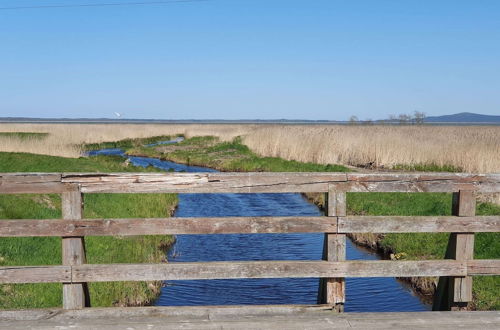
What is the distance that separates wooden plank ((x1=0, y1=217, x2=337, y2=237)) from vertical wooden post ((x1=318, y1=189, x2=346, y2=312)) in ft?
0.34

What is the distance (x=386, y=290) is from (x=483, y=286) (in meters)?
1.97

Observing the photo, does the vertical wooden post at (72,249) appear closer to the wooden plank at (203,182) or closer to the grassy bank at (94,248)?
the wooden plank at (203,182)

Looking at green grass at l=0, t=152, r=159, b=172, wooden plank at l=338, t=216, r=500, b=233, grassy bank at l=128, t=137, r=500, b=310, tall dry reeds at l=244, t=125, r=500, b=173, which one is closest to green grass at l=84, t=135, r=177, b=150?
A: tall dry reeds at l=244, t=125, r=500, b=173

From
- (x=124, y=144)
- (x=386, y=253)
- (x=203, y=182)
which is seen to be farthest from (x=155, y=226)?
(x=124, y=144)

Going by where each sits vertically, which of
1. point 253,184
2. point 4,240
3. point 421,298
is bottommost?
point 421,298

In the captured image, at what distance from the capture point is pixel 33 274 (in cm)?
550

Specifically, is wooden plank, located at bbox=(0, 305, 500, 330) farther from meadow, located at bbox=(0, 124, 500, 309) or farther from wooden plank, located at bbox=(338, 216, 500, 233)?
meadow, located at bbox=(0, 124, 500, 309)

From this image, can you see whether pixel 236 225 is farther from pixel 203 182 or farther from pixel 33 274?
pixel 33 274

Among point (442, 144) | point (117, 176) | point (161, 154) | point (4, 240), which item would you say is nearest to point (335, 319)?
point (117, 176)

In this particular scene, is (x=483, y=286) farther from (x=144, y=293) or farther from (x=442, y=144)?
(x=442, y=144)

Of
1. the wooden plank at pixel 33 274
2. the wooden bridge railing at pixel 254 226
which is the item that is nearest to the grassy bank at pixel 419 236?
the wooden bridge railing at pixel 254 226

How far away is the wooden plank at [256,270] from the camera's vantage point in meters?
5.56

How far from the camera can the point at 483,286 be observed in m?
10.2

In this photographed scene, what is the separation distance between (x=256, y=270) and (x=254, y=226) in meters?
0.44
